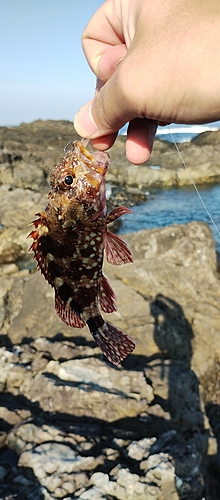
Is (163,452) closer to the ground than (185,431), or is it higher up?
higher up

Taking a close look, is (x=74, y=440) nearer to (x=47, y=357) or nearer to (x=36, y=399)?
(x=36, y=399)

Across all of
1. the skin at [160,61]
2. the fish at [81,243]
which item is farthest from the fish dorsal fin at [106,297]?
the skin at [160,61]

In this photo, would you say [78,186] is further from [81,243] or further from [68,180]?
[81,243]

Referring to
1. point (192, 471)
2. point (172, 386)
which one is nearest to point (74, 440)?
point (192, 471)

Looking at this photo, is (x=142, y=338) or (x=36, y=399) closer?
(x=36, y=399)

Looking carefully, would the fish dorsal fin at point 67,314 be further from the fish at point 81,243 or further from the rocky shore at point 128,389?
the rocky shore at point 128,389

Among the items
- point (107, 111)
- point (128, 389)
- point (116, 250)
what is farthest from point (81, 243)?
point (128, 389)

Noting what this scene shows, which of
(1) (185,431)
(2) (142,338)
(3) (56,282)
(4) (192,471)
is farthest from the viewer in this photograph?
(2) (142,338)
